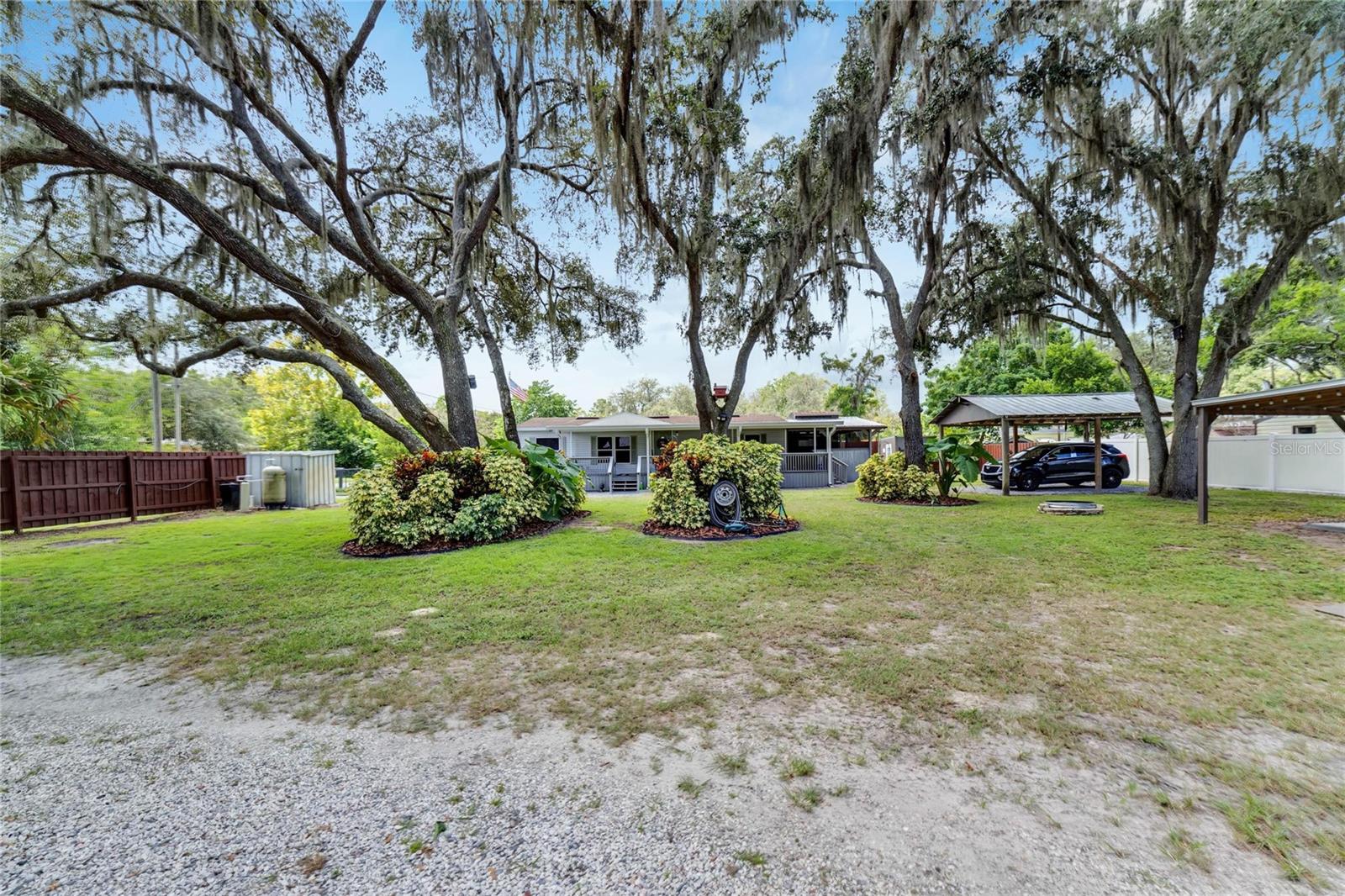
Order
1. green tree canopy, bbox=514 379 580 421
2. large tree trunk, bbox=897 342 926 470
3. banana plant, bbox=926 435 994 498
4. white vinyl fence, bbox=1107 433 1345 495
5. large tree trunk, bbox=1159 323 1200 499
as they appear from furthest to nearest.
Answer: green tree canopy, bbox=514 379 580 421 < large tree trunk, bbox=897 342 926 470 < white vinyl fence, bbox=1107 433 1345 495 < banana plant, bbox=926 435 994 498 < large tree trunk, bbox=1159 323 1200 499

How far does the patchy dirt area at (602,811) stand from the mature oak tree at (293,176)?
6797 mm

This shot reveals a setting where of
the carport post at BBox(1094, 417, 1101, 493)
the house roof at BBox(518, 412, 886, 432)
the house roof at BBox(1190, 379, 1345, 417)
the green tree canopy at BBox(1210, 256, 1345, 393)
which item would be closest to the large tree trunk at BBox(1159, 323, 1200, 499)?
the carport post at BBox(1094, 417, 1101, 493)

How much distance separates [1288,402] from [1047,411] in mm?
5145

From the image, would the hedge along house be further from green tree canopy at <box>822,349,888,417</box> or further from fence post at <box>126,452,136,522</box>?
fence post at <box>126,452,136,522</box>

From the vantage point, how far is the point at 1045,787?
2.03 m

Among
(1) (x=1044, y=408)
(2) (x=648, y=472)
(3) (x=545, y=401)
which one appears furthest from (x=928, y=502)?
(3) (x=545, y=401)

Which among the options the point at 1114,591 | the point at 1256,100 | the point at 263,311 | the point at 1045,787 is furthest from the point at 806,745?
the point at 1256,100

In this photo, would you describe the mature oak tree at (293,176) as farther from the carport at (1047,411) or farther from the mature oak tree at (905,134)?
the carport at (1047,411)

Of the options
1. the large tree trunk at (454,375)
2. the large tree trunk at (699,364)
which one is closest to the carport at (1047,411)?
the large tree trunk at (699,364)

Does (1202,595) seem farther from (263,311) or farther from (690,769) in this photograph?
(263,311)

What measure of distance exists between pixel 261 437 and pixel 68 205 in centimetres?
2194

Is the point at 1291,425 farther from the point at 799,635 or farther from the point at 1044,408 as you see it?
the point at 799,635

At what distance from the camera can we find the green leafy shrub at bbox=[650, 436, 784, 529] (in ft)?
27.0

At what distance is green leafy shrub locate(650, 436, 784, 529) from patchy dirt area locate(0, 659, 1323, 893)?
18.3 feet
